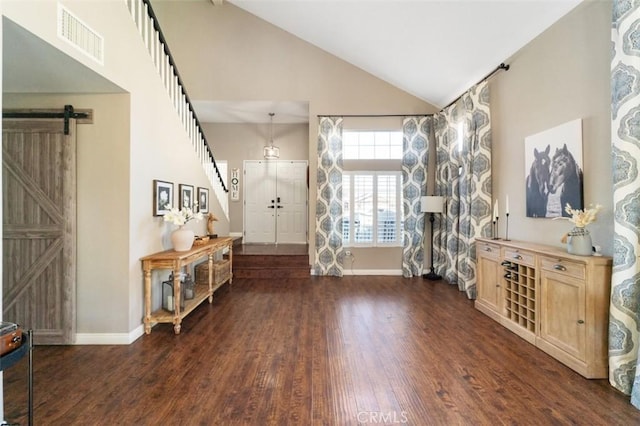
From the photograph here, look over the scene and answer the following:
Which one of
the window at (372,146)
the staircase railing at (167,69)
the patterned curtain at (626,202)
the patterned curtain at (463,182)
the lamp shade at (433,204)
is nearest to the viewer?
the patterned curtain at (626,202)

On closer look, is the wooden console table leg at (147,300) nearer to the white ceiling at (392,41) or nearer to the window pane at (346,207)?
the white ceiling at (392,41)

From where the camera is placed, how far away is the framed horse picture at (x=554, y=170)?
2.81 meters

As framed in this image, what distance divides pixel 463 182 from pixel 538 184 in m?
1.34

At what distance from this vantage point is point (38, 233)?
2873 millimetres

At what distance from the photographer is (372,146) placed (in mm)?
5871

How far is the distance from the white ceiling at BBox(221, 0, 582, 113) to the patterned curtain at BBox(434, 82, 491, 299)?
441 millimetres

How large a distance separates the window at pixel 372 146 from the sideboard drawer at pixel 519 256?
3.01m

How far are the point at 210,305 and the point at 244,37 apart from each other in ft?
15.7

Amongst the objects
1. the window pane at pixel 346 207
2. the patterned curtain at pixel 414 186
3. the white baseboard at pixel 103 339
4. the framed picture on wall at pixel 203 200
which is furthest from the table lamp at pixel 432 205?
the white baseboard at pixel 103 339

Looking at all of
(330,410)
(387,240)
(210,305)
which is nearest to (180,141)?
(210,305)

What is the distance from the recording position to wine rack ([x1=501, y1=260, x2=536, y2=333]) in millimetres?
2967

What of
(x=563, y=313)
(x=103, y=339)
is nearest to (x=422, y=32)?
(x=563, y=313)

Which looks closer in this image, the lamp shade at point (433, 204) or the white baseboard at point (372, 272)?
the lamp shade at point (433, 204)

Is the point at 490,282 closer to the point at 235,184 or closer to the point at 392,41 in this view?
the point at 392,41
